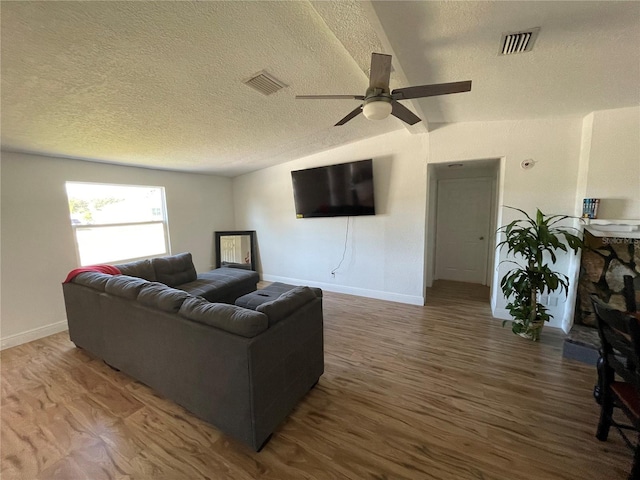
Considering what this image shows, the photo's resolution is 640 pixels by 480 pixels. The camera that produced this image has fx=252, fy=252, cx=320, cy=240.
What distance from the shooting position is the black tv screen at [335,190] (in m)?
3.93

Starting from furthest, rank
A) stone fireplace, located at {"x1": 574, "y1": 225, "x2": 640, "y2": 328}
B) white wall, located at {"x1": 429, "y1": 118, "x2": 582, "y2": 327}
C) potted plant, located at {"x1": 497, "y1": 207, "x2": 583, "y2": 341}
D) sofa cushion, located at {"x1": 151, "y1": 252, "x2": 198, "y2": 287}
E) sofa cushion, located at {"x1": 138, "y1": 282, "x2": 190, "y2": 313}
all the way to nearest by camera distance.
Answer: sofa cushion, located at {"x1": 151, "y1": 252, "x2": 198, "y2": 287}
white wall, located at {"x1": 429, "y1": 118, "x2": 582, "y2": 327}
potted plant, located at {"x1": 497, "y1": 207, "x2": 583, "y2": 341}
stone fireplace, located at {"x1": 574, "y1": 225, "x2": 640, "y2": 328}
sofa cushion, located at {"x1": 138, "y1": 282, "x2": 190, "y2": 313}

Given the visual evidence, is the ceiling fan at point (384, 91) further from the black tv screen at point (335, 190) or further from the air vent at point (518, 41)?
the black tv screen at point (335, 190)

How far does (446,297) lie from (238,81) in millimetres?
Answer: 4188

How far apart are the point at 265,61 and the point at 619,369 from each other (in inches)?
113

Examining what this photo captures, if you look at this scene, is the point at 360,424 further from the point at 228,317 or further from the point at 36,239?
the point at 36,239

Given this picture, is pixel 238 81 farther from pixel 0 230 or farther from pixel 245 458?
pixel 0 230

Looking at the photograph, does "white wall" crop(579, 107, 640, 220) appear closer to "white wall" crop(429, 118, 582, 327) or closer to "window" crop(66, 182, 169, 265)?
"white wall" crop(429, 118, 582, 327)

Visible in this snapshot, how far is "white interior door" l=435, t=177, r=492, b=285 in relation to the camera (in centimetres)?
475

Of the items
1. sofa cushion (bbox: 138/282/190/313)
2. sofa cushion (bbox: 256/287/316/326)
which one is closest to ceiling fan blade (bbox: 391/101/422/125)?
sofa cushion (bbox: 256/287/316/326)

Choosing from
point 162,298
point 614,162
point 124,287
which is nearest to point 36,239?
point 124,287

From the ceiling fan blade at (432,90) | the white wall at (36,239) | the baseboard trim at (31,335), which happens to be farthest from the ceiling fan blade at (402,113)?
the baseboard trim at (31,335)

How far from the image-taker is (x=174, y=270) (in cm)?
348

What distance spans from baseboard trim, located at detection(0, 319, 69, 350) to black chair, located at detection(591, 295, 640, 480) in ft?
17.2

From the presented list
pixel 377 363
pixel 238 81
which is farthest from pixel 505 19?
pixel 377 363
